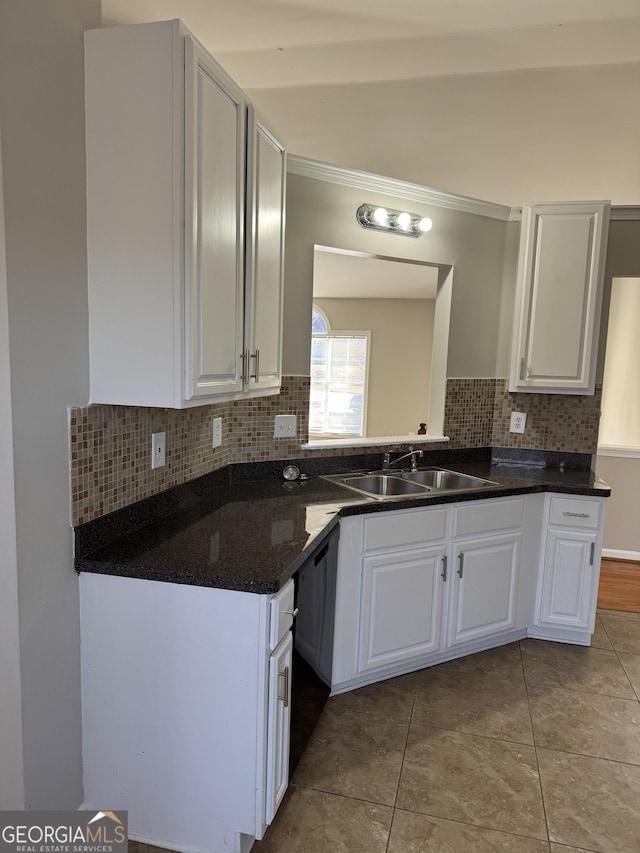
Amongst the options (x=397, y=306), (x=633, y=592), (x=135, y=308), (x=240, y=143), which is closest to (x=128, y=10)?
(x=240, y=143)

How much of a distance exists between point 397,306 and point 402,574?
568cm

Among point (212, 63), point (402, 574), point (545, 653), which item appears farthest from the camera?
point (545, 653)

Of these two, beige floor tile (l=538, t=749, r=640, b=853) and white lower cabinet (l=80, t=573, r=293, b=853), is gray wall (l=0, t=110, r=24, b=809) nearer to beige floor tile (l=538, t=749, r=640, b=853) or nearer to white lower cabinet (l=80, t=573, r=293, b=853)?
white lower cabinet (l=80, t=573, r=293, b=853)

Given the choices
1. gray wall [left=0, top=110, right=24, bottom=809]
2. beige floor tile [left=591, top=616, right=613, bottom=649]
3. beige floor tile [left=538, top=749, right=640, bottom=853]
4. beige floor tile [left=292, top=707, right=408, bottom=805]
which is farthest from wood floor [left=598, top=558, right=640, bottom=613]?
gray wall [left=0, top=110, right=24, bottom=809]

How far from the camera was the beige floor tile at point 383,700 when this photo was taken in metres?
2.48

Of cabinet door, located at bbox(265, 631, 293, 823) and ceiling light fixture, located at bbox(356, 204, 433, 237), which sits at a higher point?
ceiling light fixture, located at bbox(356, 204, 433, 237)

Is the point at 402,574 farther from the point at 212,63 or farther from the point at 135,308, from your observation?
the point at 212,63

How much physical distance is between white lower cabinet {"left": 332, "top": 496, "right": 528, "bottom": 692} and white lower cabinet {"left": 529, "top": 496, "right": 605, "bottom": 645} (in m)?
0.12

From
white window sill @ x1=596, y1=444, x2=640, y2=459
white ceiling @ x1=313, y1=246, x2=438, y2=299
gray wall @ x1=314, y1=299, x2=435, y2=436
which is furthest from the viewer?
gray wall @ x1=314, y1=299, x2=435, y2=436

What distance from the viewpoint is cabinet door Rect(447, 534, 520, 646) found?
9.27ft

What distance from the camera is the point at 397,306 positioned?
7.80 m

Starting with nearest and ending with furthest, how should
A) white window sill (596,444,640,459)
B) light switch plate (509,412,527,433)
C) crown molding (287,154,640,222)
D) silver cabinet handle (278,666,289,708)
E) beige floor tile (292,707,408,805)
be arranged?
silver cabinet handle (278,666,289,708)
beige floor tile (292,707,408,805)
crown molding (287,154,640,222)
light switch plate (509,412,527,433)
white window sill (596,444,640,459)

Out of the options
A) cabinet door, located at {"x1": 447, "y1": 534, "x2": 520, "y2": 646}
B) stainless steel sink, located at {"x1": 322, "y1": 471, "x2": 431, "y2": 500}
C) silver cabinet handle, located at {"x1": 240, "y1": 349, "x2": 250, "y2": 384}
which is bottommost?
cabinet door, located at {"x1": 447, "y1": 534, "x2": 520, "y2": 646}

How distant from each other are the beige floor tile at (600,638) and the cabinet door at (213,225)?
247 cm
